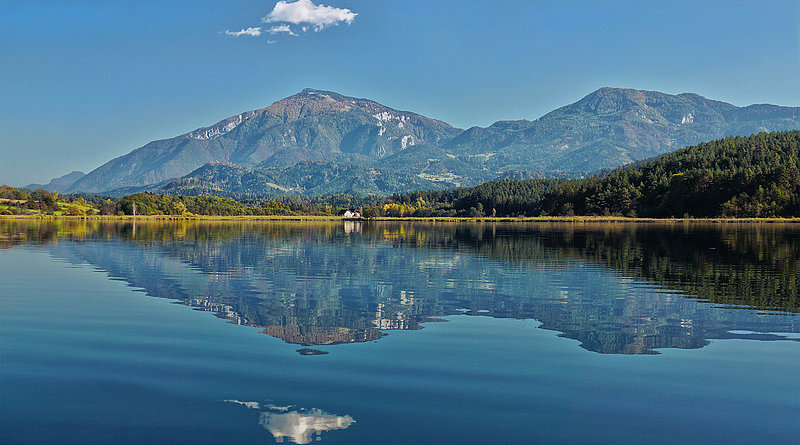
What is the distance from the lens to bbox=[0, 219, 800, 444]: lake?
1218 cm

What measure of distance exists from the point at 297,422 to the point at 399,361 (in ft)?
16.9

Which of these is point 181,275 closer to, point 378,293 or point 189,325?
point 378,293

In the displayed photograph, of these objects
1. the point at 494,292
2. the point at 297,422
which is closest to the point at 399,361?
the point at 297,422

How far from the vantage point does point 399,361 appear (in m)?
17.0

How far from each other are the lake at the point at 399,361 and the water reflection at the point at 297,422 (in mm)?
48

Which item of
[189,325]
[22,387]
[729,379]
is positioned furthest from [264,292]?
[729,379]

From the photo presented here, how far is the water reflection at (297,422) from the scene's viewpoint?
11.7 meters

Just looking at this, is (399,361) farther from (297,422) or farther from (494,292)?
(494,292)

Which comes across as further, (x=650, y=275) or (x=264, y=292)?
(x=650, y=275)

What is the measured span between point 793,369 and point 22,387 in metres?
20.1

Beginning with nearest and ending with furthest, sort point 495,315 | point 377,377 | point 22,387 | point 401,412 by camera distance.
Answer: point 401,412 → point 22,387 → point 377,377 → point 495,315

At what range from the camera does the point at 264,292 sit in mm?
31266

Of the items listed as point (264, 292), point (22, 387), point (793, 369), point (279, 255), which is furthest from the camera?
point (279, 255)

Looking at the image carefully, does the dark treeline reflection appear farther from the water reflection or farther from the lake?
the water reflection
